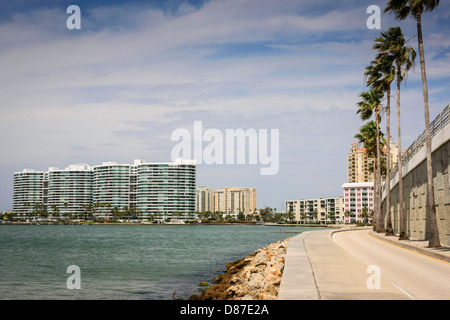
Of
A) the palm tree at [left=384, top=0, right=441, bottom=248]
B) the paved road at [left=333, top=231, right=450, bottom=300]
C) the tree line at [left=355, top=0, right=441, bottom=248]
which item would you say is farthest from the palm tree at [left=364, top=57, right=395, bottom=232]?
the paved road at [left=333, top=231, right=450, bottom=300]

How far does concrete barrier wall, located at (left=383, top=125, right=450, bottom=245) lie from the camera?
1070 inches

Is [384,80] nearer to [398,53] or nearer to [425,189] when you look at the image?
[398,53]

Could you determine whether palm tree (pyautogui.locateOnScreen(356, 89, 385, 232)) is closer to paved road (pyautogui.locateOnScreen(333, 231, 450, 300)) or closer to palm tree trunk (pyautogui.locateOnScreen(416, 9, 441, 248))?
palm tree trunk (pyautogui.locateOnScreen(416, 9, 441, 248))

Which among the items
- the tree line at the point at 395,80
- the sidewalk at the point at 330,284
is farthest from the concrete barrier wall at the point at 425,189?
the sidewalk at the point at 330,284

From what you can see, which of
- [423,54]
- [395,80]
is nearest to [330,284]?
[423,54]

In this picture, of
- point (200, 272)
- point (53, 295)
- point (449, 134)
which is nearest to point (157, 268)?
point (200, 272)

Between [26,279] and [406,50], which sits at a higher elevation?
[406,50]

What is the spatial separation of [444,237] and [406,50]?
17.2 m

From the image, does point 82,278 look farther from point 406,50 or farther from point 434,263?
point 406,50

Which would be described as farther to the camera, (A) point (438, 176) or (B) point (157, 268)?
(B) point (157, 268)
